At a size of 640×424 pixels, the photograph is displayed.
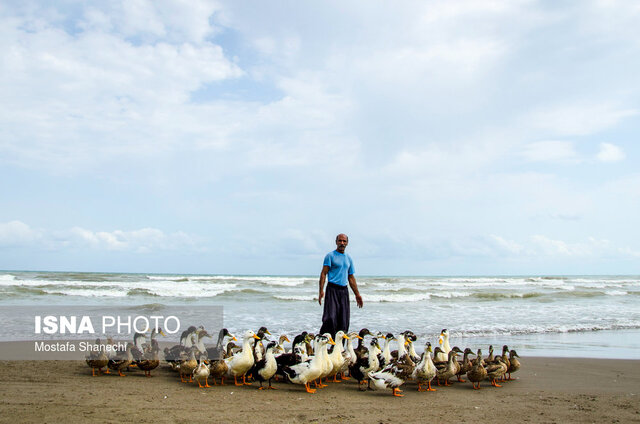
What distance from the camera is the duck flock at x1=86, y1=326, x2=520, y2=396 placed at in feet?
24.4

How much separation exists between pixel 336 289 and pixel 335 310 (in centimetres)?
37

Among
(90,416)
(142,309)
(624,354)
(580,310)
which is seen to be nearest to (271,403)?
(90,416)

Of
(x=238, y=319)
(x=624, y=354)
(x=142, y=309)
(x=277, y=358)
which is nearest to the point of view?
(x=277, y=358)

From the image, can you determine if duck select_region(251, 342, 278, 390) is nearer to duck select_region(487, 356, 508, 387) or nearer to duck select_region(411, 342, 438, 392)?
duck select_region(411, 342, 438, 392)

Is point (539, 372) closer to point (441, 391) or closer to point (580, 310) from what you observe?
point (441, 391)

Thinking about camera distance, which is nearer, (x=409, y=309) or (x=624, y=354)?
(x=624, y=354)

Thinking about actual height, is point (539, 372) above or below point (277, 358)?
below

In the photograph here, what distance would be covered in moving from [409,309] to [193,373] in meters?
15.3

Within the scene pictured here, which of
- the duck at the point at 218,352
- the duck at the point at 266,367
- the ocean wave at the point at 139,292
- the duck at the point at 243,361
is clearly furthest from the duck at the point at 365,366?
the ocean wave at the point at 139,292

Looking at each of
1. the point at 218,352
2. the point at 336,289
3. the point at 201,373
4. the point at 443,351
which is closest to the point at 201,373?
the point at 201,373

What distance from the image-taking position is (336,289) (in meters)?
8.86

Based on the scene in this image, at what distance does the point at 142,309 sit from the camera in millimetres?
20422

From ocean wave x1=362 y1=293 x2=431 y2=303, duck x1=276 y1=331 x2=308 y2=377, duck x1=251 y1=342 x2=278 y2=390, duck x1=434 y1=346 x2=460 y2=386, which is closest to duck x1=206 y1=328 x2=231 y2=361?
duck x1=251 y1=342 x2=278 y2=390

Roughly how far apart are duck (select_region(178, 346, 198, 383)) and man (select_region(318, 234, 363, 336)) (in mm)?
2266
